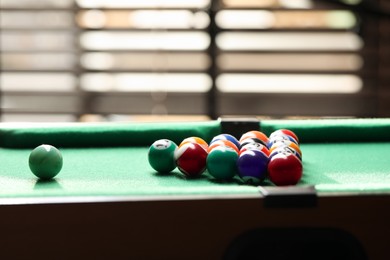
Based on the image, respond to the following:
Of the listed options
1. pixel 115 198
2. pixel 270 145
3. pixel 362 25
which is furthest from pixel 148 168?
pixel 362 25

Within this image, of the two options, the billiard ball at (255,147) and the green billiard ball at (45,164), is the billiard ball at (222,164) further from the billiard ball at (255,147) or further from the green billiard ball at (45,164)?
the green billiard ball at (45,164)

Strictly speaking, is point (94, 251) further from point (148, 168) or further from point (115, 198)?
point (148, 168)

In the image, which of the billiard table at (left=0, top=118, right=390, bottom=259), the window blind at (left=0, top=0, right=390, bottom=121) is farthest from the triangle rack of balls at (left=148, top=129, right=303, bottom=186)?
the window blind at (left=0, top=0, right=390, bottom=121)

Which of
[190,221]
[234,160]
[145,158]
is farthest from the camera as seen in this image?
[145,158]

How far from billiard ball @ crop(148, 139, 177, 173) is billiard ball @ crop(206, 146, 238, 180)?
15 cm

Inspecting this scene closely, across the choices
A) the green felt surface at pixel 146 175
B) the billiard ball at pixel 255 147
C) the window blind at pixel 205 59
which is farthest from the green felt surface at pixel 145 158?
the window blind at pixel 205 59

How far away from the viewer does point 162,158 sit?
189cm

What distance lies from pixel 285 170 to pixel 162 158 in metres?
0.40

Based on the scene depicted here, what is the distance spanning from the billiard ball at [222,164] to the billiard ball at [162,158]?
0.49 ft

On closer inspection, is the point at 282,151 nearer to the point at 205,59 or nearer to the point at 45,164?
the point at 45,164

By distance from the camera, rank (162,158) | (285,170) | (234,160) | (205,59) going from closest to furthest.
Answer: (285,170) → (234,160) → (162,158) → (205,59)

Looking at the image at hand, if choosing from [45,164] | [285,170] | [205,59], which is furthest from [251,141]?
[205,59]

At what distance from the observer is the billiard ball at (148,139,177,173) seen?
189 cm

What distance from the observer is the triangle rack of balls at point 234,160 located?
1.69 meters
